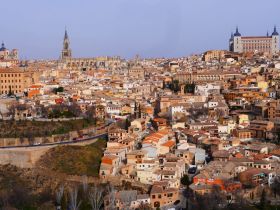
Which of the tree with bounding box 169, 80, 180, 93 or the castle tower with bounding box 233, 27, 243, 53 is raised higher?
the castle tower with bounding box 233, 27, 243, 53

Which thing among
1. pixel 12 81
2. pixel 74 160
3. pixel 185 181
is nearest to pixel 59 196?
pixel 74 160

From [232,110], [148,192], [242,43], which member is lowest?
[148,192]

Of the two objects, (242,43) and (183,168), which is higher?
(242,43)

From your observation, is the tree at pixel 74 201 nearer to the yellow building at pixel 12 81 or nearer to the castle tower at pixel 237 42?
the yellow building at pixel 12 81

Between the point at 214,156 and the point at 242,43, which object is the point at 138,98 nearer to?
the point at 214,156

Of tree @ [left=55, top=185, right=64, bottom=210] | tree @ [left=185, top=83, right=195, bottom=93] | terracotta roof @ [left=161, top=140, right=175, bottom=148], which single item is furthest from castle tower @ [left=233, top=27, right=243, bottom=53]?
tree @ [left=55, top=185, right=64, bottom=210]

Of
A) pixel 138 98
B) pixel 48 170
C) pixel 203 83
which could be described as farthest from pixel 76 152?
pixel 203 83

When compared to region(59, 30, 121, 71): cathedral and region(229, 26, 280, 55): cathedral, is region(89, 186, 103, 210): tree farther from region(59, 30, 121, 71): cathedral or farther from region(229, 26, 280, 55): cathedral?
region(229, 26, 280, 55): cathedral

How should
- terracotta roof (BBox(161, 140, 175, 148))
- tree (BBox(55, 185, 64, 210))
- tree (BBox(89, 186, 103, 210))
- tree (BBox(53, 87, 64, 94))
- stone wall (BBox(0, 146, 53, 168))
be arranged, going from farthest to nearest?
1. tree (BBox(53, 87, 64, 94))
2. terracotta roof (BBox(161, 140, 175, 148))
3. stone wall (BBox(0, 146, 53, 168))
4. tree (BBox(55, 185, 64, 210))
5. tree (BBox(89, 186, 103, 210))
